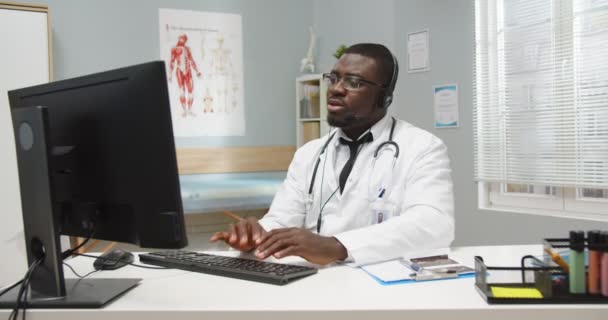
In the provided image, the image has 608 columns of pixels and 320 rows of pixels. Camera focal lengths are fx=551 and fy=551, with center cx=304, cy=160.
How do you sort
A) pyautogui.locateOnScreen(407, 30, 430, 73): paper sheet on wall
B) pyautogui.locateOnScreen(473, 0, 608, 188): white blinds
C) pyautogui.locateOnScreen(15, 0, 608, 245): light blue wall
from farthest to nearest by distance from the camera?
pyautogui.locateOnScreen(407, 30, 430, 73): paper sheet on wall → pyautogui.locateOnScreen(15, 0, 608, 245): light blue wall → pyautogui.locateOnScreen(473, 0, 608, 188): white blinds

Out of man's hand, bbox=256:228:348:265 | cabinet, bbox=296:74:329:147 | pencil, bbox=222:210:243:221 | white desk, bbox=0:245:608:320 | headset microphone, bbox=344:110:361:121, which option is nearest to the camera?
white desk, bbox=0:245:608:320

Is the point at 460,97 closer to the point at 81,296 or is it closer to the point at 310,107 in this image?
the point at 310,107

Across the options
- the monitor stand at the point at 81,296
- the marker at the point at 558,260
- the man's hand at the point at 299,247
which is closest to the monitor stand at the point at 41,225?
the monitor stand at the point at 81,296

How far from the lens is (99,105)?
1136 millimetres

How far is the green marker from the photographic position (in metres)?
1.08

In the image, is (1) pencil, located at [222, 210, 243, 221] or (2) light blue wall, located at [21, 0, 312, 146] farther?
(1) pencil, located at [222, 210, 243, 221]

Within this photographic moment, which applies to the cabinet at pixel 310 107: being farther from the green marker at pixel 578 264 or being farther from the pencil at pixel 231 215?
the green marker at pixel 578 264

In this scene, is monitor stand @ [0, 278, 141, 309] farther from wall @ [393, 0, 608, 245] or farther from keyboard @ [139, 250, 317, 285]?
wall @ [393, 0, 608, 245]

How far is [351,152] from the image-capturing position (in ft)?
6.98

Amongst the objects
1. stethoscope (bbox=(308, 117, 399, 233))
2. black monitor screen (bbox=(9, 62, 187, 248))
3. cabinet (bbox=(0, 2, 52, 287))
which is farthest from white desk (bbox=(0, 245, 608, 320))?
cabinet (bbox=(0, 2, 52, 287))

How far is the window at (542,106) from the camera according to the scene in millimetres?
2775

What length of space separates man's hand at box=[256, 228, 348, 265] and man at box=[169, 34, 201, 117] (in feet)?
9.33

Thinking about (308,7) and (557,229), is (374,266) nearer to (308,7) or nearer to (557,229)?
(557,229)

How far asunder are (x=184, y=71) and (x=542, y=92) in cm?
247
